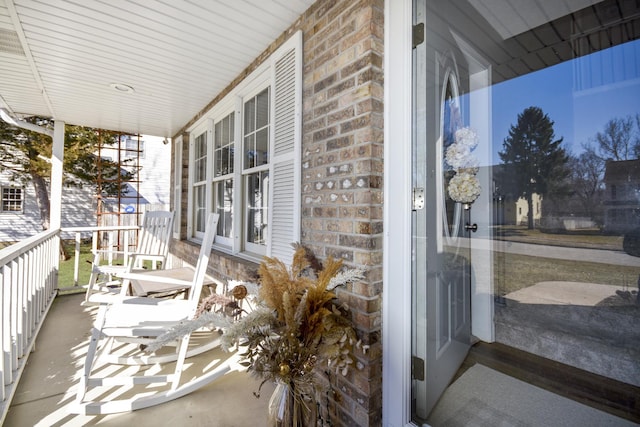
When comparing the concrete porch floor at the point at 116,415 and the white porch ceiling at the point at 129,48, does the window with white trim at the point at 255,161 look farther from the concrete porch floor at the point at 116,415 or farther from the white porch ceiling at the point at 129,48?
the concrete porch floor at the point at 116,415

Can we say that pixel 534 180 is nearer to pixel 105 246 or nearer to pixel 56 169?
pixel 56 169

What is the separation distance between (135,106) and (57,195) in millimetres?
1995

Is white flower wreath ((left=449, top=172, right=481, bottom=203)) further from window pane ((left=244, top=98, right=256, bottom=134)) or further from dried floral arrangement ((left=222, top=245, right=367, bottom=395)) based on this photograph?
window pane ((left=244, top=98, right=256, bottom=134))

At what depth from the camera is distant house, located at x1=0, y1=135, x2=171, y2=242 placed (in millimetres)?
9883

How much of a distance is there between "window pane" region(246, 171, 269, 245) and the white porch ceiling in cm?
110

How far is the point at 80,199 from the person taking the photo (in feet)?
36.5

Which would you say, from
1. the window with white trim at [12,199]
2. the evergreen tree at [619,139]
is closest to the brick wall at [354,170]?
the evergreen tree at [619,139]

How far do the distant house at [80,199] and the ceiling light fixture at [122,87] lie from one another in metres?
5.86

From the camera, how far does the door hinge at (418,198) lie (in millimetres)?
1470

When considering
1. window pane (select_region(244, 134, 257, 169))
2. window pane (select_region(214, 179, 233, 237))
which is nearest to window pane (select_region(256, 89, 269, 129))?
window pane (select_region(244, 134, 257, 169))

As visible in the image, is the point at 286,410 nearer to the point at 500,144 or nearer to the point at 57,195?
the point at 500,144

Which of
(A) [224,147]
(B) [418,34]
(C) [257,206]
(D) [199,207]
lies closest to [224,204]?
(A) [224,147]

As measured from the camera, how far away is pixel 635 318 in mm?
1134

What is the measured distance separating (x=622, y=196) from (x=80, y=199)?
555 inches
